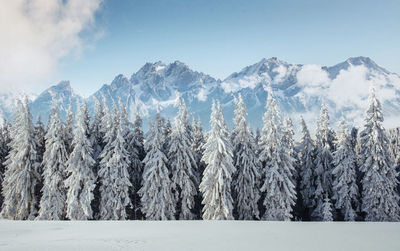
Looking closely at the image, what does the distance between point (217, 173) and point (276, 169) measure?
6.00m

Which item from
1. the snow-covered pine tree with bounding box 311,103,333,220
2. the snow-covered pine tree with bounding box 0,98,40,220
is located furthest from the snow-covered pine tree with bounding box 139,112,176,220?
the snow-covered pine tree with bounding box 311,103,333,220

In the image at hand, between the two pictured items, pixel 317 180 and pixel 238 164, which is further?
pixel 317 180

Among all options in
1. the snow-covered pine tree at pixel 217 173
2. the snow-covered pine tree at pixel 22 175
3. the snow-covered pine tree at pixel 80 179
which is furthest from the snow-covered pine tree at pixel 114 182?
the snow-covered pine tree at pixel 217 173

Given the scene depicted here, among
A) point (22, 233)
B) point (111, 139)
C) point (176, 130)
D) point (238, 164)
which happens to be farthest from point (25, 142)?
point (22, 233)

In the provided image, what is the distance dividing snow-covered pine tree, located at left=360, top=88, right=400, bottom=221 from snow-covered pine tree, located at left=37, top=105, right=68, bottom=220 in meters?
30.0

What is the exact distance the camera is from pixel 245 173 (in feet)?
84.7

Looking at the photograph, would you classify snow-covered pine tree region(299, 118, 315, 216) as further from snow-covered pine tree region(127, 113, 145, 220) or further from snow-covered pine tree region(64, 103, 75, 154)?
snow-covered pine tree region(64, 103, 75, 154)

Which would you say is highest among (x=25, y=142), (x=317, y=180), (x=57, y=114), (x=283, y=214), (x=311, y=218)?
(x=57, y=114)

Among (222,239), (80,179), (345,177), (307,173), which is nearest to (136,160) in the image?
(80,179)

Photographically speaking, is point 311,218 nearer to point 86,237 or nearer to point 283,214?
point 283,214

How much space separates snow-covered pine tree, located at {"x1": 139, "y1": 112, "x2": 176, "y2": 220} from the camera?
24734 mm

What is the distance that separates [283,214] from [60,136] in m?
23.4

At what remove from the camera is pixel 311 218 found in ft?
105

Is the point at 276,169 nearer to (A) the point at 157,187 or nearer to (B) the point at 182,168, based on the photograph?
(B) the point at 182,168
